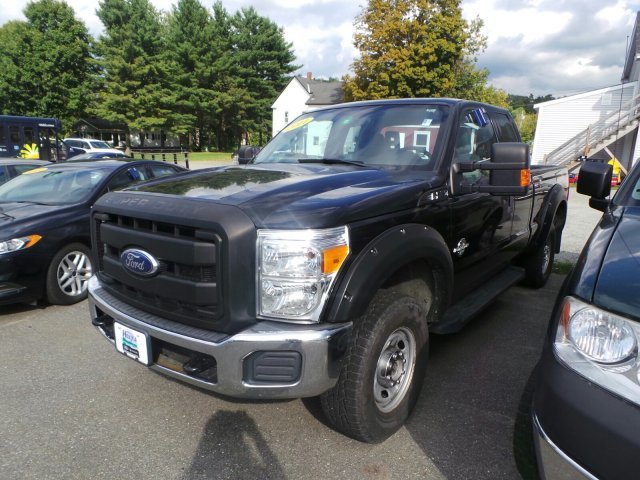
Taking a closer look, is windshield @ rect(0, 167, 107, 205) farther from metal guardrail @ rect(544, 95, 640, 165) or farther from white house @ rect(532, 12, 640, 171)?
white house @ rect(532, 12, 640, 171)

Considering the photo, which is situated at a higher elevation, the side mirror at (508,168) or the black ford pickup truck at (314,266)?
the side mirror at (508,168)

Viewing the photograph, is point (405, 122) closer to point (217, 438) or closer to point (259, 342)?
point (259, 342)

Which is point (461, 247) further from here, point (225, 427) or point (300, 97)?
point (300, 97)

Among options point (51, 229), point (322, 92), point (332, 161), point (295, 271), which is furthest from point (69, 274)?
point (322, 92)

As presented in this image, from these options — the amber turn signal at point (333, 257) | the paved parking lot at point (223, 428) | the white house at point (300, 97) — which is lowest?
the paved parking lot at point (223, 428)

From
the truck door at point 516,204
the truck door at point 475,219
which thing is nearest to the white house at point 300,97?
the truck door at point 516,204

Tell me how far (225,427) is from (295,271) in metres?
1.26

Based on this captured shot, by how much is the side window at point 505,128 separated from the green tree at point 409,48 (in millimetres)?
26166

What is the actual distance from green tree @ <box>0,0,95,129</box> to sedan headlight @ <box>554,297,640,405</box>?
152 feet

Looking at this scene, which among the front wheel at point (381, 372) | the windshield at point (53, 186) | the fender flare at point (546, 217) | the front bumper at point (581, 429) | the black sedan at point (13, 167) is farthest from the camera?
the black sedan at point (13, 167)

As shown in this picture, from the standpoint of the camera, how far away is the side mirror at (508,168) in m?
2.59

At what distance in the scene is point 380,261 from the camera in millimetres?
2211

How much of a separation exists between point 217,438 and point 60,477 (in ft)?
2.61

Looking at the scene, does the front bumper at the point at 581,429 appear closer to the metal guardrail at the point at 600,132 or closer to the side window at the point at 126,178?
the side window at the point at 126,178
